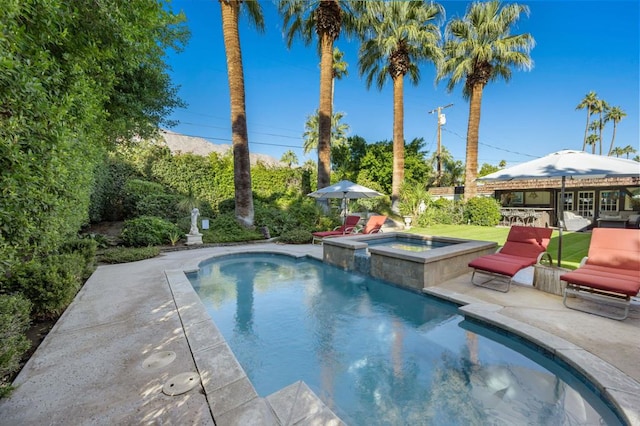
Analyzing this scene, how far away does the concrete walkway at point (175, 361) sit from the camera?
2211mm

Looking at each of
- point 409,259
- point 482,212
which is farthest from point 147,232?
point 482,212

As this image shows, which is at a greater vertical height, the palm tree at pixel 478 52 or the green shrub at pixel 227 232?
the palm tree at pixel 478 52

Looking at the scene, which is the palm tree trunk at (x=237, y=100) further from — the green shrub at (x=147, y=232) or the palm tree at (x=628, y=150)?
the palm tree at (x=628, y=150)

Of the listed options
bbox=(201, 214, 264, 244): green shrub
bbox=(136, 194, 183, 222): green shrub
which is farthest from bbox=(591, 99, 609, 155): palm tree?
bbox=(136, 194, 183, 222): green shrub

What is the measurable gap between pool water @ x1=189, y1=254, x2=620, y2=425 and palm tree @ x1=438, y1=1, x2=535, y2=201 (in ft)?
49.4

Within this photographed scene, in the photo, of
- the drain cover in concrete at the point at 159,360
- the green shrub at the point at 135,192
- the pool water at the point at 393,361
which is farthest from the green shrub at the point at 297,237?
the drain cover in concrete at the point at 159,360

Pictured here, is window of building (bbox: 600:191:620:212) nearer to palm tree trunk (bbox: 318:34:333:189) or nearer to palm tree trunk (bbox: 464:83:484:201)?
palm tree trunk (bbox: 464:83:484:201)

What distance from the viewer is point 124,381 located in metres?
2.61

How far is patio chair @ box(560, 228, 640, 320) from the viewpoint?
3912mm

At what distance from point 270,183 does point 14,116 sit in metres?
16.7

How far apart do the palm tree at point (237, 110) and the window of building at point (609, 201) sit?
23437mm

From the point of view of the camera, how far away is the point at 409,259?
5.78 meters

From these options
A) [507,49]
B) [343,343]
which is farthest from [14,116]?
[507,49]

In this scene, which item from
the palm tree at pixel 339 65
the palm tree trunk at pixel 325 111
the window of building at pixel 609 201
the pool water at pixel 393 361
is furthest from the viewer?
the palm tree at pixel 339 65
